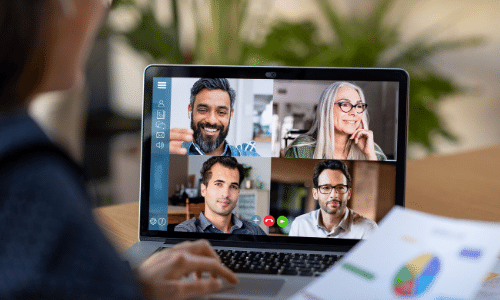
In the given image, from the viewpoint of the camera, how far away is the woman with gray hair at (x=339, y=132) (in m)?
0.72

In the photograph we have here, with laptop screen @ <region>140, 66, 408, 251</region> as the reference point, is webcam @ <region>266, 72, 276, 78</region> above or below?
above

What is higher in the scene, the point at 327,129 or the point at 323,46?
the point at 323,46

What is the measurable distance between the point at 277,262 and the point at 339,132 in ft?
0.82

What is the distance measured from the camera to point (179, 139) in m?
0.75

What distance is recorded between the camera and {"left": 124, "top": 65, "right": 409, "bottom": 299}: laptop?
28.2 inches

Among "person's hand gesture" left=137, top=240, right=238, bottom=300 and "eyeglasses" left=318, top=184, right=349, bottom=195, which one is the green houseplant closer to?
"eyeglasses" left=318, top=184, right=349, bottom=195

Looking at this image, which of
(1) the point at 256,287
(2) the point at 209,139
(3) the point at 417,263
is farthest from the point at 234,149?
(3) the point at 417,263

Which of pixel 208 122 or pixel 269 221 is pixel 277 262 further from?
pixel 208 122

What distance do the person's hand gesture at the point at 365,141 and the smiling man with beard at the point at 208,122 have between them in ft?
0.68

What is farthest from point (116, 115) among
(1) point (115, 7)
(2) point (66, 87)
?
(2) point (66, 87)

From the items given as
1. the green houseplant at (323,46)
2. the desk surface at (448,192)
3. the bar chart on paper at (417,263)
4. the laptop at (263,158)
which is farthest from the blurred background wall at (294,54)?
the bar chart on paper at (417,263)

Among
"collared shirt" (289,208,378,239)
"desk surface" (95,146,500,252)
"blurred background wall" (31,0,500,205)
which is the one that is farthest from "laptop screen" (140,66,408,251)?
"blurred background wall" (31,0,500,205)

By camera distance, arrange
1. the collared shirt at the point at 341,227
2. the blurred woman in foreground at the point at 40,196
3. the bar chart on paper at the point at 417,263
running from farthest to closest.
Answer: the collared shirt at the point at 341,227, the bar chart on paper at the point at 417,263, the blurred woman in foreground at the point at 40,196

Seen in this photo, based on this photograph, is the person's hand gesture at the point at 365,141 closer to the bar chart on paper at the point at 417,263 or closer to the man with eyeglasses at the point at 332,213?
the man with eyeglasses at the point at 332,213
